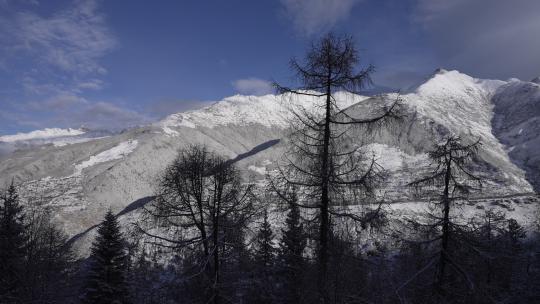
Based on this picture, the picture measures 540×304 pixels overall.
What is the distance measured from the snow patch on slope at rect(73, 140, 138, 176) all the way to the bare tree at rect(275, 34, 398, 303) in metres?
161

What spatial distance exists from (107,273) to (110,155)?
155682 millimetres

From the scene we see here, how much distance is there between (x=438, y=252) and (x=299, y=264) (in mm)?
5780

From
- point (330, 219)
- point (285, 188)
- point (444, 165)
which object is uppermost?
point (444, 165)

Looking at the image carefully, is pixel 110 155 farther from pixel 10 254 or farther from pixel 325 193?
pixel 325 193

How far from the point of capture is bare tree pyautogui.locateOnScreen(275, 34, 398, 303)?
30.1 feet

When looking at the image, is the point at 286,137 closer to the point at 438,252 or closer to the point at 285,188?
the point at 285,188

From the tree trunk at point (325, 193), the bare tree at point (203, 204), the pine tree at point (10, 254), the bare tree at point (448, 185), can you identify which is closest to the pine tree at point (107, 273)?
the pine tree at point (10, 254)

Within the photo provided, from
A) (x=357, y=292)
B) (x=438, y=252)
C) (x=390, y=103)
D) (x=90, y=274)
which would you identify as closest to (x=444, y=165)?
(x=438, y=252)

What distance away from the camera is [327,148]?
942cm

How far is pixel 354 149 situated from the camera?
9.05 m

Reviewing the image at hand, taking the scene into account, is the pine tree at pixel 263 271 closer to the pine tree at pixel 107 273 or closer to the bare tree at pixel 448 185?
the bare tree at pixel 448 185

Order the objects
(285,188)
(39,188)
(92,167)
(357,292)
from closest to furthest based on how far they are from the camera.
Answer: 1. (357,292)
2. (285,188)
3. (39,188)
4. (92,167)

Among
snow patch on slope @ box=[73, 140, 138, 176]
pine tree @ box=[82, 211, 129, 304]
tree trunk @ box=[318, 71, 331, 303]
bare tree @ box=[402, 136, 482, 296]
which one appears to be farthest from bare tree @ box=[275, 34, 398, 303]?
snow patch on slope @ box=[73, 140, 138, 176]

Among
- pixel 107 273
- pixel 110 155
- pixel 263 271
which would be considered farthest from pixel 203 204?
pixel 110 155
